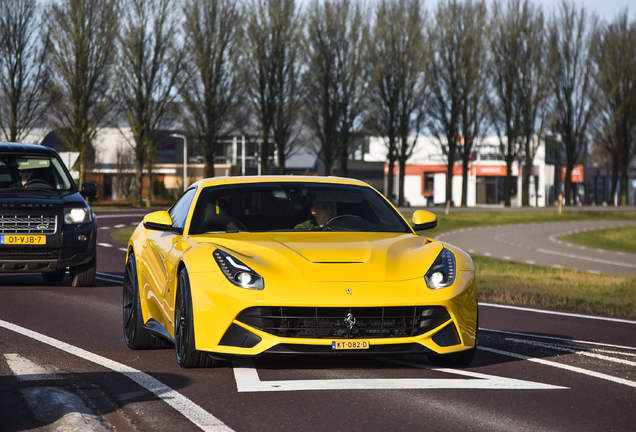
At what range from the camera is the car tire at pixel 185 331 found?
619 centimetres

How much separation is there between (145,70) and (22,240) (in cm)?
5036

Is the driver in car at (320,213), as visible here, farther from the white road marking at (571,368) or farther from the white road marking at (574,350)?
the white road marking at (574,350)

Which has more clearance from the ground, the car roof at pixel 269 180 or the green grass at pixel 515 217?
the car roof at pixel 269 180

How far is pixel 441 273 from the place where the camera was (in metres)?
6.28

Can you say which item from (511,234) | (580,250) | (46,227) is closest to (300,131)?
(511,234)

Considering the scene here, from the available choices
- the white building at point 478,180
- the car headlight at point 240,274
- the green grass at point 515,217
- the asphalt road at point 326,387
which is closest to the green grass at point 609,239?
the green grass at point 515,217

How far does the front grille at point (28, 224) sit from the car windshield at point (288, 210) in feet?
19.0

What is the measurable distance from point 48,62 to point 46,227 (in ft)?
159

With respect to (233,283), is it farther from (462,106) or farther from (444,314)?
(462,106)

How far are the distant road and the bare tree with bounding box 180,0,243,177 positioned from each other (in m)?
22.9

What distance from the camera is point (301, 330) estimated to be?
6.01 metres

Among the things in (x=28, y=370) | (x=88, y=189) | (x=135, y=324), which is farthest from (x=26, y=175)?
(x=28, y=370)

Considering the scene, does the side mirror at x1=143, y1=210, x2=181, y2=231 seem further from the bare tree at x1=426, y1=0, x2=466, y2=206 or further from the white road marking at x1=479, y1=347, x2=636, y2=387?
the bare tree at x1=426, y1=0, x2=466, y2=206

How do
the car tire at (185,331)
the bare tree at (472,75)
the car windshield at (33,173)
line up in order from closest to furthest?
1. the car tire at (185,331)
2. the car windshield at (33,173)
3. the bare tree at (472,75)
